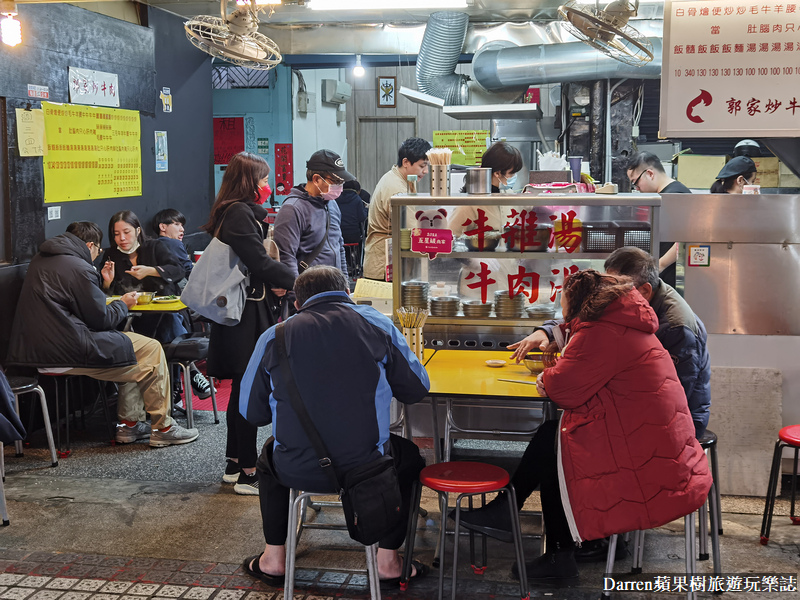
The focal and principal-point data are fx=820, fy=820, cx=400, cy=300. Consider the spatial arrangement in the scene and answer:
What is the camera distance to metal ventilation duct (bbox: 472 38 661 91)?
27.0ft

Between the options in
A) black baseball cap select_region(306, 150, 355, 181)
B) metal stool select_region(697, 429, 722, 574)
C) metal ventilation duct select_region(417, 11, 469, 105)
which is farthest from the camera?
metal ventilation duct select_region(417, 11, 469, 105)

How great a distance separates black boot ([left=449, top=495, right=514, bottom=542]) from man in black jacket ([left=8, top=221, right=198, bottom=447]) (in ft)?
8.38

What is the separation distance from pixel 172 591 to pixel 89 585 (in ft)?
1.20

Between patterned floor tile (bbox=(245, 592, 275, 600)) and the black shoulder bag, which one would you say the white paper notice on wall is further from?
patterned floor tile (bbox=(245, 592, 275, 600))

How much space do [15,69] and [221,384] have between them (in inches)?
117

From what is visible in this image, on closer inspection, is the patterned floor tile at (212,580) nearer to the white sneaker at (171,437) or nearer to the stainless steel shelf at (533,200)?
the white sneaker at (171,437)

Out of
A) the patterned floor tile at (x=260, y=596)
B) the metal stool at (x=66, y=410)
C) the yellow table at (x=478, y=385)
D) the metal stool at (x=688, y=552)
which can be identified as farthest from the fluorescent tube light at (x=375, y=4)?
the metal stool at (x=688, y=552)

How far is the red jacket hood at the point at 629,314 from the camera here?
2.91 meters

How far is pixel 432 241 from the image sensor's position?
4367 mm

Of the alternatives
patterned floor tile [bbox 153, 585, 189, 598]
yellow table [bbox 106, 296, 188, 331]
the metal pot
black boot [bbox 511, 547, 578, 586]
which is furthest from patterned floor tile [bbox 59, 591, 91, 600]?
the metal pot

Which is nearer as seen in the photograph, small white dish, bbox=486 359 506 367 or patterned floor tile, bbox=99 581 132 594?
patterned floor tile, bbox=99 581 132 594

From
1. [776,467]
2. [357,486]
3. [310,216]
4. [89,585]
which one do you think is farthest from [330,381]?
[776,467]

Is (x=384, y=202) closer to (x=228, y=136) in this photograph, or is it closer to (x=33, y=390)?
(x=33, y=390)

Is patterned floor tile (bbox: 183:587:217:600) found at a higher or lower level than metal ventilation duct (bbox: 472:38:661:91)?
lower
